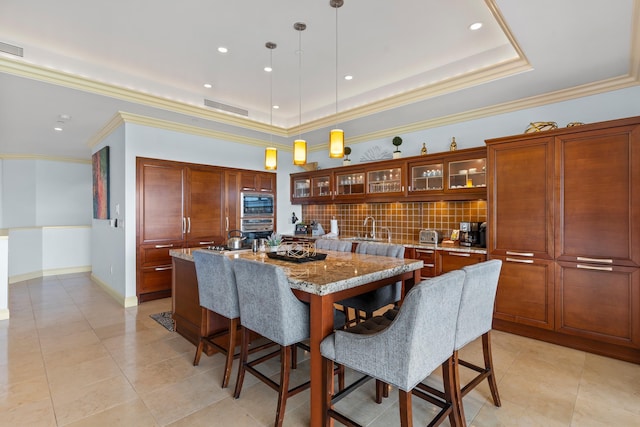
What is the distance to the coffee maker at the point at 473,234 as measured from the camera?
390 centimetres

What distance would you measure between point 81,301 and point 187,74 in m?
3.65

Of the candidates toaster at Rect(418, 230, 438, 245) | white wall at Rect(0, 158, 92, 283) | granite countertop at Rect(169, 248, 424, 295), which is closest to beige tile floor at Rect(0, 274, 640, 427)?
granite countertop at Rect(169, 248, 424, 295)

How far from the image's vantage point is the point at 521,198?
3.29 m

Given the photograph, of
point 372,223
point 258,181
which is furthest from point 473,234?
point 258,181

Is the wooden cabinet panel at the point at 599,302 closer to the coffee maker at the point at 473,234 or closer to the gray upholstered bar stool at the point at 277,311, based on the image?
the coffee maker at the point at 473,234

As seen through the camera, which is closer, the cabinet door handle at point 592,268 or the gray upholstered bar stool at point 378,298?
the gray upholstered bar stool at point 378,298

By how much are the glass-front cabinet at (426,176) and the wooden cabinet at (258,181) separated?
281 cm

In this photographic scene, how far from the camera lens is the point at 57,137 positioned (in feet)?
18.5

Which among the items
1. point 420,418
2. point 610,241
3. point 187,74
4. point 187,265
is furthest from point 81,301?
point 610,241

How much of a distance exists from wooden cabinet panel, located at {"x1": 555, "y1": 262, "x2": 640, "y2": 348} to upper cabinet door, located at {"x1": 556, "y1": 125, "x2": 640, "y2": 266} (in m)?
0.12

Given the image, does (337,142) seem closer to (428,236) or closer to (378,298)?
(378,298)

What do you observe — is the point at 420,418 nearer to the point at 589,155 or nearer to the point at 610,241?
the point at 610,241

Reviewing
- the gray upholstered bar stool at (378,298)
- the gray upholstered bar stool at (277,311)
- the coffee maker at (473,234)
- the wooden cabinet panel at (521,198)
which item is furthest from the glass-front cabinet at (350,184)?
the gray upholstered bar stool at (277,311)

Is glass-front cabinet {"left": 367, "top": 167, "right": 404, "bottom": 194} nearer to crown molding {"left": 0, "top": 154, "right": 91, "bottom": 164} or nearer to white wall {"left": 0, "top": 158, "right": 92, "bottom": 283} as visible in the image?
white wall {"left": 0, "top": 158, "right": 92, "bottom": 283}
